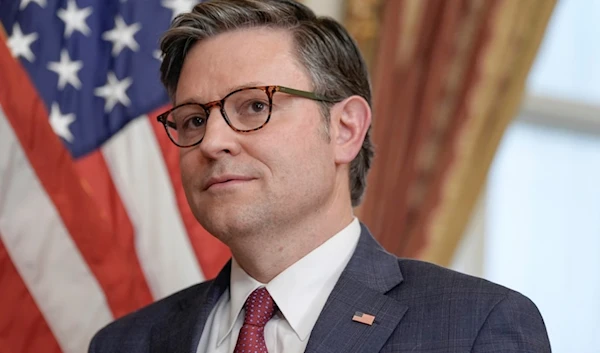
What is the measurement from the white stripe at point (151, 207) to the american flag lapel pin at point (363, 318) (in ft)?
4.16

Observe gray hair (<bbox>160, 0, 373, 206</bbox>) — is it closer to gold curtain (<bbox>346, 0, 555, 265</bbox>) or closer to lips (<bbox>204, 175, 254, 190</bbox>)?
lips (<bbox>204, 175, 254, 190</bbox>)

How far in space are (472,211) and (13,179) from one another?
1.81m

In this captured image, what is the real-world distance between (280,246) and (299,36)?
1.82 feet

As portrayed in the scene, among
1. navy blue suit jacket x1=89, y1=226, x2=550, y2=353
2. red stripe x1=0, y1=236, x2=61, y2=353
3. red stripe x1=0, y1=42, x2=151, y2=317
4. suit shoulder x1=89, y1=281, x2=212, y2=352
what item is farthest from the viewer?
red stripe x1=0, y1=42, x2=151, y2=317

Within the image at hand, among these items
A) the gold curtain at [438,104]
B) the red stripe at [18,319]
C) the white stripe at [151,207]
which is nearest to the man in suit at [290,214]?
the red stripe at [18,319]

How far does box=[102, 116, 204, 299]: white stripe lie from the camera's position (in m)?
3.29

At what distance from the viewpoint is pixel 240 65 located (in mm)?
2320

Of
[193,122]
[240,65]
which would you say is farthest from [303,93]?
[193,122]

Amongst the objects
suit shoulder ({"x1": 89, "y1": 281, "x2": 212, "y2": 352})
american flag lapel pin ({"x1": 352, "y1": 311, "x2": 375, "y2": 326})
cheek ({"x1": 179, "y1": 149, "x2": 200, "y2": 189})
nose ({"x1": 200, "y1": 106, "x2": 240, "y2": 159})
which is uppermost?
nose ({"x1": 200, "y1": 106, "x2": 240, "y2": 159})

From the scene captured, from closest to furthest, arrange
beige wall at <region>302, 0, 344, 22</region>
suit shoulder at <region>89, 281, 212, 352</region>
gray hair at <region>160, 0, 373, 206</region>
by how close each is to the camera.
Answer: gray hair at <region>160, 0, 373, 206</region>
suit shoulder at <region>89, 281, 212, 352</region>
beige wall at <region>302, 0, 344, 22</region>

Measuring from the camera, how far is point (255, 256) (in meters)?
2.33

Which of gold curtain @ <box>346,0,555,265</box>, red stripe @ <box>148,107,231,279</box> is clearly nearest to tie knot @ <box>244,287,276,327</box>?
red stripe @ <box>148,107,231,279</box>

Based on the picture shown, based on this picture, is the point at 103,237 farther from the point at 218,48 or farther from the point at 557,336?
the point at 557,336

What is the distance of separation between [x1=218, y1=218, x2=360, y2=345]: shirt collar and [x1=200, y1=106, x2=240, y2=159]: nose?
343mm
